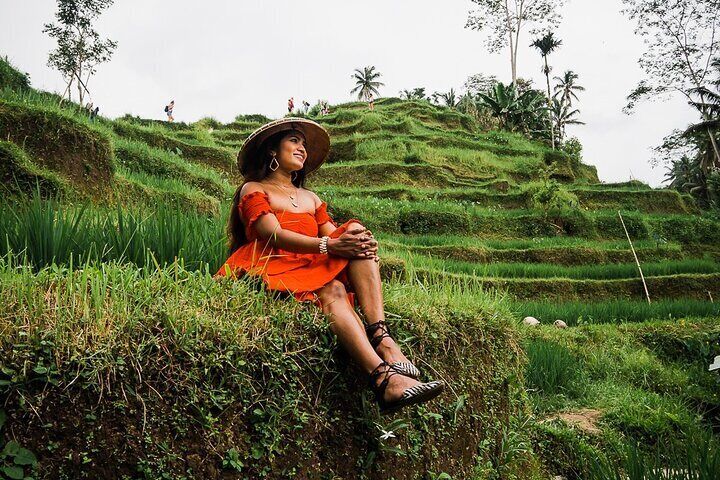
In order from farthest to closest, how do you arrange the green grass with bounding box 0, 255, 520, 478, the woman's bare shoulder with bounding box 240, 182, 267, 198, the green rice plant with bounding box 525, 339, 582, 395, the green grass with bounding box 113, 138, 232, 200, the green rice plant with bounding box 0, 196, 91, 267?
the green grass with bounding box 113, 138, 232, 200, the green rice plant with bounding box 525, 339, 582, 395, the woman's bare shoulder with bounding box 240, 182, 267, 198, the green rice plant with bounding box 0, 196, 91, 267, the green grass with bounding box 0, 255, 520, 478

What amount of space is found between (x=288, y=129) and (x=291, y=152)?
13 centimetres

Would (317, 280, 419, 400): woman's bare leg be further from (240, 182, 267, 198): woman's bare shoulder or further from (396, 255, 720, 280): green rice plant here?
(396, 255, 720, 280): green rice plant

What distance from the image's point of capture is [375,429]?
8.05 feet

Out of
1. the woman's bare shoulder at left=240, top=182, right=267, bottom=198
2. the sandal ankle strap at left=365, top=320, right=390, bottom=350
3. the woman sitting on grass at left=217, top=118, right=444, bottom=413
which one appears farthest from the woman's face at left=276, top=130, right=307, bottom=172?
the sandal ankle strap at left=365, top=320, right=390, bottom=350

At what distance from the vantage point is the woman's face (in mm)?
3135

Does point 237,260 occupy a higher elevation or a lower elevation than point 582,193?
lower

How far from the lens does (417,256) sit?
366 inches

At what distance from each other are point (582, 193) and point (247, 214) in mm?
17956

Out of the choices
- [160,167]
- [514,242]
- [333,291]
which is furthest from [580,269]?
[333,291]

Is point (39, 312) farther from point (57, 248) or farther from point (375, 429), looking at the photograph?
point (375, 429)

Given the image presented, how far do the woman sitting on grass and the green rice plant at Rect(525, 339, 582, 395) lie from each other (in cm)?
371

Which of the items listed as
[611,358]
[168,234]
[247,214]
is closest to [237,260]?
[247,214]

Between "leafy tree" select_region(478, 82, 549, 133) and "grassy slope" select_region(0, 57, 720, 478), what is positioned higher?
"leafy tree" select_region(478, 82, 549, 133)

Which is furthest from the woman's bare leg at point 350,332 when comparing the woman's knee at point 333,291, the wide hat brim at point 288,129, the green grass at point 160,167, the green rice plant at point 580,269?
the green rice plant at point 580,269
